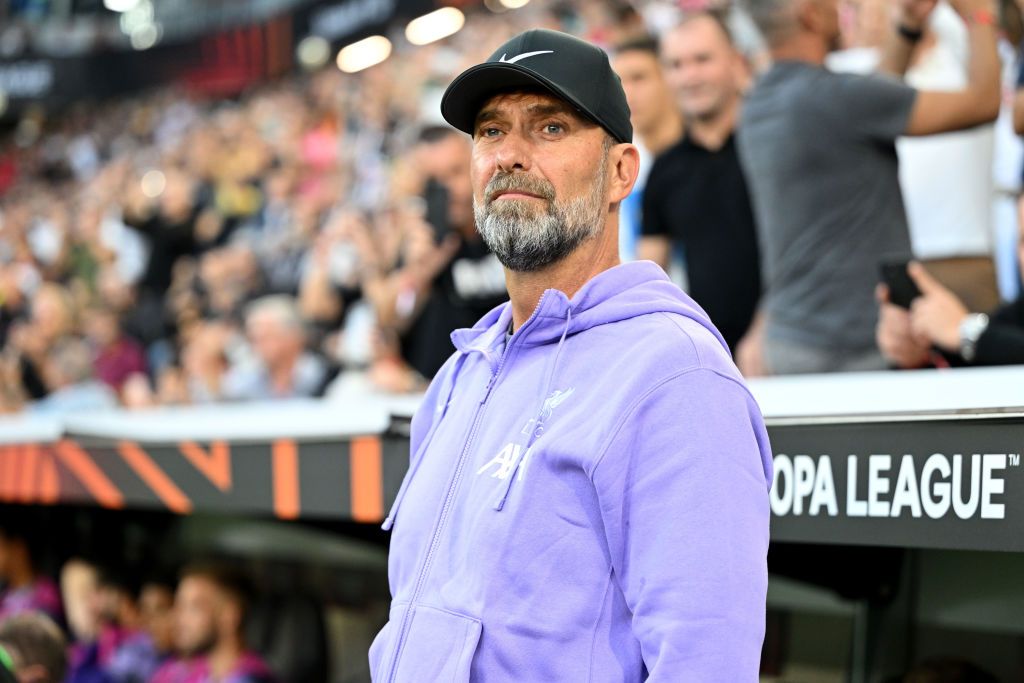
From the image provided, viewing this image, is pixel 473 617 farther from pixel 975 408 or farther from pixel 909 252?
pixel 909 252

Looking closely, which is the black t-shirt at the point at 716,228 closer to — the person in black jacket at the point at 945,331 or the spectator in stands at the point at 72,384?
the person in black jacket at the point at 945,331

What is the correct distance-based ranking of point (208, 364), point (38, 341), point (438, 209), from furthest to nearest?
point (38, 341) → point (208, 364) → point (438, 209)

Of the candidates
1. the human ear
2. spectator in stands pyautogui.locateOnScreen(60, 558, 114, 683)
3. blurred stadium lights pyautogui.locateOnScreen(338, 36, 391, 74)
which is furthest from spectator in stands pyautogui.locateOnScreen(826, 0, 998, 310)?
blurred stadium lights pyautogui.locateOnScreen(338, 36, 391, 74)

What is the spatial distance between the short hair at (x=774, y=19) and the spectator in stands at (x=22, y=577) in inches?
141

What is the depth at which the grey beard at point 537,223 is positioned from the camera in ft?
5.43

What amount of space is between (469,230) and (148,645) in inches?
72.8

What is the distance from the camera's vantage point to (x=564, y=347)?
1653mm

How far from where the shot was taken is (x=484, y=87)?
67.3 inches

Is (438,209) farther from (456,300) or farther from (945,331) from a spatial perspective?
(945,331)

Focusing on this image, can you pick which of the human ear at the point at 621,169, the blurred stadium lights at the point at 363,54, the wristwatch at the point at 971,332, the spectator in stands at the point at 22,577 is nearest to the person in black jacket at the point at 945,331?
the wristwatch at the point at 971,332

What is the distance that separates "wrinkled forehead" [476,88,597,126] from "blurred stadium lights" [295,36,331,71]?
10.8 meters

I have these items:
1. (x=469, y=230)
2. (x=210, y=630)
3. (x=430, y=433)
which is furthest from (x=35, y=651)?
(x=430, y=433)

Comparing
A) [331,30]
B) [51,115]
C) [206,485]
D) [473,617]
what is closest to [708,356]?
[473,617]

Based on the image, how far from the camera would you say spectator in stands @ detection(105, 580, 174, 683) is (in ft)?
15.4
